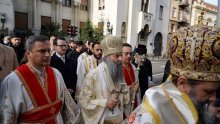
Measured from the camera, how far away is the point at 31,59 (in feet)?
10.5

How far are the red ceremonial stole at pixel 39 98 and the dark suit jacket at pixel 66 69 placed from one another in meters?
2.38

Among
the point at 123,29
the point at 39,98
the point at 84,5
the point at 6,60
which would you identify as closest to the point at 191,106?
the point at 39,98

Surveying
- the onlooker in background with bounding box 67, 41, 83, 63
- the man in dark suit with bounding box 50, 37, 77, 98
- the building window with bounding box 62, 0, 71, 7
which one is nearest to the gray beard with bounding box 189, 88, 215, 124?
the man in dark suit with bounding box 50, 37, 77, 98

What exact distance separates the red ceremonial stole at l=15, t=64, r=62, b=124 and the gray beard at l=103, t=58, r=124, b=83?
0.98 metres

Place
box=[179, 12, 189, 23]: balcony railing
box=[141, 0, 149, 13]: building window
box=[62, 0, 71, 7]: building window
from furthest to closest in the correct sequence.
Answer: box=[179, 12, 189, 23]: balcony railing → box=[141, 0, 149, 13]: building window → box=[62, 0, 71, 7]: building window

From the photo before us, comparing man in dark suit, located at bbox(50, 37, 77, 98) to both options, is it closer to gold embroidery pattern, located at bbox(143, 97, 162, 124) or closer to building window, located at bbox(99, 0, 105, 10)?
gold embroidery pattern, located at bbox(143, 97, 162, 124)

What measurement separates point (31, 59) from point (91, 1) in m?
32.0

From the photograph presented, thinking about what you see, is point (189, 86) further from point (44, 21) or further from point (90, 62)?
point (44, 21)

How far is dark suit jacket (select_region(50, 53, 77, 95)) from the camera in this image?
Result: 5.63 meters

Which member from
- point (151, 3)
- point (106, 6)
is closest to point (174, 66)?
point (106, 6)

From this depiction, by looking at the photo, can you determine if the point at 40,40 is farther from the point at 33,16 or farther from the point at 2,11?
the point at 33,16

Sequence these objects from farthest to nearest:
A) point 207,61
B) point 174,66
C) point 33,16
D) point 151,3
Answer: point 151,3 < point 33,16 < point 174,66 < point 207,61

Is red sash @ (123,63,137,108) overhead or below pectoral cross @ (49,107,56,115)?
overhead

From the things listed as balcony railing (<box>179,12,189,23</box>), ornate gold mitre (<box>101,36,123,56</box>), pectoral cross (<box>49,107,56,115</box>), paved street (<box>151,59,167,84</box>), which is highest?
balcony railing (<box>179,12,189,23</box>)
